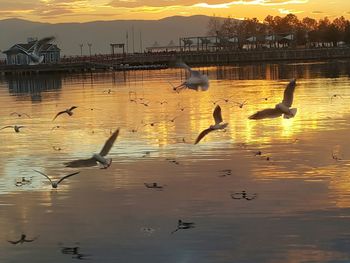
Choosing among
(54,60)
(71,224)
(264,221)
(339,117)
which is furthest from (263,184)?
(54,60)

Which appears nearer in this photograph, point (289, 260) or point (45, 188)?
point (289, 260)

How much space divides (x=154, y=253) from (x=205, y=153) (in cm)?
1043

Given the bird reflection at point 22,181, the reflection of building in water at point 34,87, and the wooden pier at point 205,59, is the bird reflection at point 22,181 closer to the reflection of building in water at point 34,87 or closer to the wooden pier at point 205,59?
the reflection of building in water at point 34,87

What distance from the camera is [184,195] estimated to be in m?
16.3

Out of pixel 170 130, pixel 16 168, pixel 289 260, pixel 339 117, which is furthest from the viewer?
pixel 339 117

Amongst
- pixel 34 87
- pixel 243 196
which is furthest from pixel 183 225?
pixel 34 87

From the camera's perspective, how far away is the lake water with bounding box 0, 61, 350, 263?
1238 cm

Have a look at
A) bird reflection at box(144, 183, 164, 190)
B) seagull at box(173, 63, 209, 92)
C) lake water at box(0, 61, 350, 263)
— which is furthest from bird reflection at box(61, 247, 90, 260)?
bird reflection at box(144, 183, 164, 190)

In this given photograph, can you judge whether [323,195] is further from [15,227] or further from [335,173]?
[15,227]

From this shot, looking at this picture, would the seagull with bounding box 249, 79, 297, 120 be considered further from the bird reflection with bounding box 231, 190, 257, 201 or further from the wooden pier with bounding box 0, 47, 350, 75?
the wooden pier with bounding box 0, 47, 350, 75

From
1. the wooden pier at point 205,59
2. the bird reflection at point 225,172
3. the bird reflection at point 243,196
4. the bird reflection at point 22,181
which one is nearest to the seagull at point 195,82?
the bird reflection at point 243,196

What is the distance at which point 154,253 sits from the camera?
1215 centimetres

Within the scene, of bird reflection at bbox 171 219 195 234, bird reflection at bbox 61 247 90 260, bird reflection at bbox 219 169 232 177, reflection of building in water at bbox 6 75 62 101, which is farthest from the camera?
reflection of building in water at bbox 6 75 62 101

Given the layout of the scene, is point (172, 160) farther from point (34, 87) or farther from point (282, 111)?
point (34, 87)
